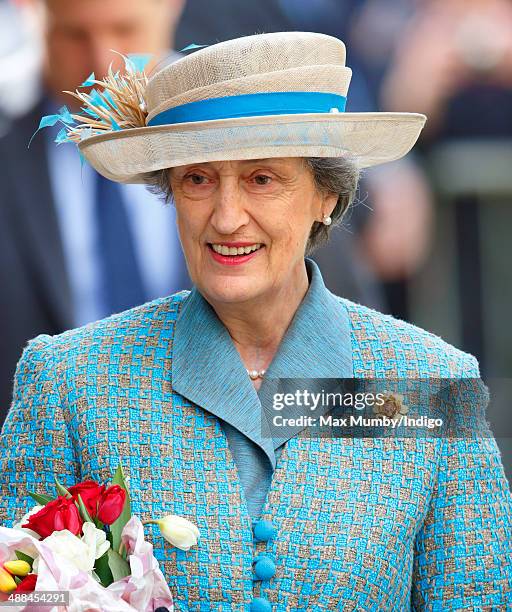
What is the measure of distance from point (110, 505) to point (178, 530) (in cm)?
18

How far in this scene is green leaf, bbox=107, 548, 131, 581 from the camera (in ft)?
6.94

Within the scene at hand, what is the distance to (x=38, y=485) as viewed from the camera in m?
2.54

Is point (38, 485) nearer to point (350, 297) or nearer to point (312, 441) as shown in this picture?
point (312, 441)

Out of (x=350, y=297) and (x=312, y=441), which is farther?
(x=350, y=297)

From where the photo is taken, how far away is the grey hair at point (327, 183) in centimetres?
267

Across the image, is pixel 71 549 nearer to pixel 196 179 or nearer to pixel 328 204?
pixel 196 179

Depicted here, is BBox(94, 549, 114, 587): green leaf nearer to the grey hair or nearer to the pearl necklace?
the pearl necklace

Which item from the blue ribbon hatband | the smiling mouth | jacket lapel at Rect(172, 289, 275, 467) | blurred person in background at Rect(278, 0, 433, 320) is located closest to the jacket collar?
jacket lapel at Rect(172, 289, 275, 467)

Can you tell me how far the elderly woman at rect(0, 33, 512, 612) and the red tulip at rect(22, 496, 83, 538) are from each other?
0.38 m

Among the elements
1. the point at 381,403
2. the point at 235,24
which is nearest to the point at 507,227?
the point at 235,24

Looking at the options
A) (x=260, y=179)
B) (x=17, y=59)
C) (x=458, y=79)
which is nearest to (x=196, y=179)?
(x=260, y=179)

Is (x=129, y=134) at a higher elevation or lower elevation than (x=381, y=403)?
A: higher

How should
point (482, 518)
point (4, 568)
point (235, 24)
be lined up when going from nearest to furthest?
1. point (4, 568)
2. point (482, 518)
3. point (235, 24)

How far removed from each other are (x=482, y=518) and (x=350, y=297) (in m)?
2.41
